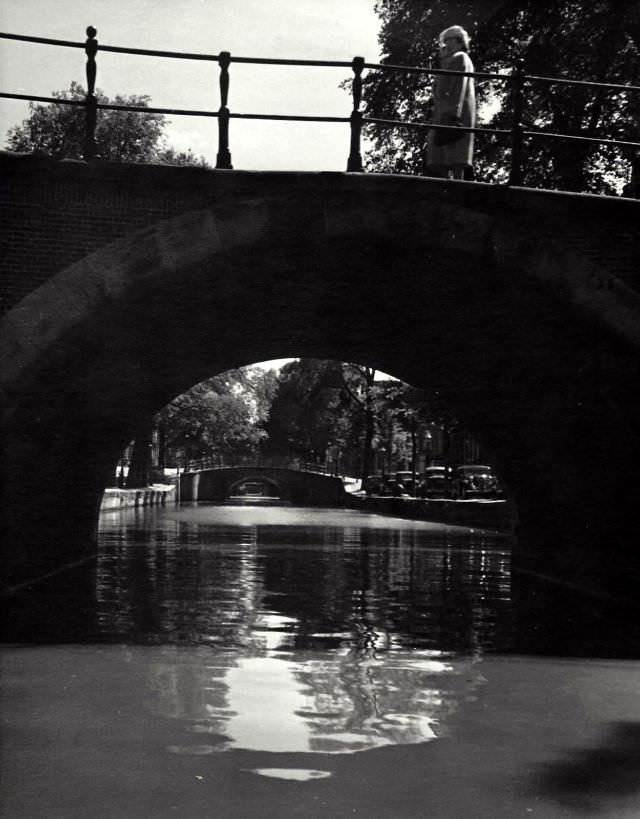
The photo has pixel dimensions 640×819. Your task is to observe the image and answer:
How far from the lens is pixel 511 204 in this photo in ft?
35.5

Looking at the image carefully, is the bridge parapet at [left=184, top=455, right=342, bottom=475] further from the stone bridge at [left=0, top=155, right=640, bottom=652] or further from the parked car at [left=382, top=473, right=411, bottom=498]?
the stone bridge at [left=0, top=155, right=640, bottom=652]

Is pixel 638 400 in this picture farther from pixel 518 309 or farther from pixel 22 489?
pixel 22 489

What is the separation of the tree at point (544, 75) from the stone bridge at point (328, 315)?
7352mm

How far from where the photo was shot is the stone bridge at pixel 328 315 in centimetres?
1048

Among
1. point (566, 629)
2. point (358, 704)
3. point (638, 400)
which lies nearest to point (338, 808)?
point (358, 704)

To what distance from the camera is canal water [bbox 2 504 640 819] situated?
488cm

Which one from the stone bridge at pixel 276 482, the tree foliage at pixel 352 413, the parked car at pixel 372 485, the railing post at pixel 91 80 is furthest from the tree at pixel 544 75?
the stone bridge at pixel 276 482

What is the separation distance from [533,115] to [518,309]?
11825 millimetres

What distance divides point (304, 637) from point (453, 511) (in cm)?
2903

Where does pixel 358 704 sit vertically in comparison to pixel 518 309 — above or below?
below

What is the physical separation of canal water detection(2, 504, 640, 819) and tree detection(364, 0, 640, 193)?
1254 cm

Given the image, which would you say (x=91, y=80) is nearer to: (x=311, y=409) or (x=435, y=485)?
(x=435, y=485)

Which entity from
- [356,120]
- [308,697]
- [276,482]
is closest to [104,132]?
[356,120]

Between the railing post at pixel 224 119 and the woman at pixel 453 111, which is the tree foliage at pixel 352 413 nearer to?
the woman at pixel 453 111
